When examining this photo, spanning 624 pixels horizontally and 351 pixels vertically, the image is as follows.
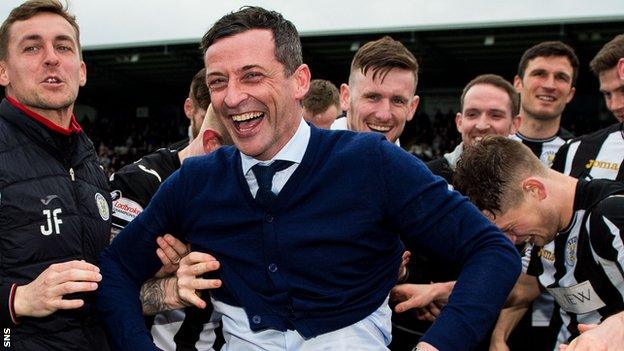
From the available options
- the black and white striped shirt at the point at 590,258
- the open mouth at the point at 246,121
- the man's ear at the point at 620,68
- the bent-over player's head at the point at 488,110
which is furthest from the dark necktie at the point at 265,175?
the man's ear at the point at 620,68

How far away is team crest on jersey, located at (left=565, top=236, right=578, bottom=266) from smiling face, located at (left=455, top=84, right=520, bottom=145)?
1.43m

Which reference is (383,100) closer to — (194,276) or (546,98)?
(546,98)

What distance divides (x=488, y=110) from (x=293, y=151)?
2.27 metres

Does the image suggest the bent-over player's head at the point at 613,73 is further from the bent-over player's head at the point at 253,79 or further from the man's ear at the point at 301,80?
the bent-over player's head at the point at 253,79

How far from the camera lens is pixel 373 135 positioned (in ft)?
6.85

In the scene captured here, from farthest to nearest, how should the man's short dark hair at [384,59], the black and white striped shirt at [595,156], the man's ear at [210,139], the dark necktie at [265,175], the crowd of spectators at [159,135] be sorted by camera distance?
the crowd of spectators at [159,135]
the black and white striped shirt at [595,156]
the man's short dark hair at [384,59]
the man's ear at [210,139]
the dark necktie at [265,175]

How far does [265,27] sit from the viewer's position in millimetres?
2146

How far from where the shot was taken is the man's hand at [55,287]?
6.73 feet

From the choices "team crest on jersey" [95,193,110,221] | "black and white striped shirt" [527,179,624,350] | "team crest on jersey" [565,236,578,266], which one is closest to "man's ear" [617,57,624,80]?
"black and white striped shirt" [527,179,624,350]

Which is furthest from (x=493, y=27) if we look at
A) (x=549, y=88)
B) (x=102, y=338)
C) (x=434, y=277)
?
(x=102, y=338)

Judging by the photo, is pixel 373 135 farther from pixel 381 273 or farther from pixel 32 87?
pixel 32 87

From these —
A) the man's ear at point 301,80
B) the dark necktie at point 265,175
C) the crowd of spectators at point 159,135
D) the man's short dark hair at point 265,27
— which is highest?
the man's short dark hair at point 265,27

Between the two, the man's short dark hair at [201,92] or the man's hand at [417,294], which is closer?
the man's hand at [417,294]

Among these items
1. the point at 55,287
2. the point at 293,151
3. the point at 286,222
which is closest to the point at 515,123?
the point at 293,151
